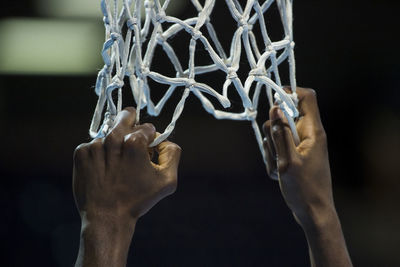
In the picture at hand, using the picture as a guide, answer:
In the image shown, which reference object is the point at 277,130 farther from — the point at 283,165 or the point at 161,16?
the point at 161,16

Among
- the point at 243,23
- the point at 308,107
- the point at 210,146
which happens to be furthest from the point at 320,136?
the point at 210,146

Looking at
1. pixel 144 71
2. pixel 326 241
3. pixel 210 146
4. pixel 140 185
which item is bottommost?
pixel 210 146

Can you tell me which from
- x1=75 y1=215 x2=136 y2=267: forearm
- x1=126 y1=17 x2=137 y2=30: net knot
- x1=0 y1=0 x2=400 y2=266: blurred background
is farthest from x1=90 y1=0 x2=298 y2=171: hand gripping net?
x1=0 y1=0 x2=400 y2=266: blurred background

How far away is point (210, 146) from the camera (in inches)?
55.4

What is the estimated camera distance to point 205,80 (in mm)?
1342

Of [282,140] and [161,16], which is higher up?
[161,16]

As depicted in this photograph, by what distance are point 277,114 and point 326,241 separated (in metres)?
0.16

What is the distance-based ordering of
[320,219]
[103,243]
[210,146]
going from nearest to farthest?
[103,243] → [320,219] → [210,146]

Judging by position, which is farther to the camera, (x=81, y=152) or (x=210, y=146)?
(x=210, y=146)

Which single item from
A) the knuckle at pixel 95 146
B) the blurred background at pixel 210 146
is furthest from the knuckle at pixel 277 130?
the blurred background at pixel 210 146

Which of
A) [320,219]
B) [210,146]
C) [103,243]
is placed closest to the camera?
[103,243]

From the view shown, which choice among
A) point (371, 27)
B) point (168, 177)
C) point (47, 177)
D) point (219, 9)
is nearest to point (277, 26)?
point (219, 9)

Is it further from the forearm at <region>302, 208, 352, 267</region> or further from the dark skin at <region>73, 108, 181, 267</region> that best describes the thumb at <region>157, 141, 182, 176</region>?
the forearm at <region>302, 208, 352, 267</region>

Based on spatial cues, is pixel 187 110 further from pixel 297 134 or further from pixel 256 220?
pixel 297 134
